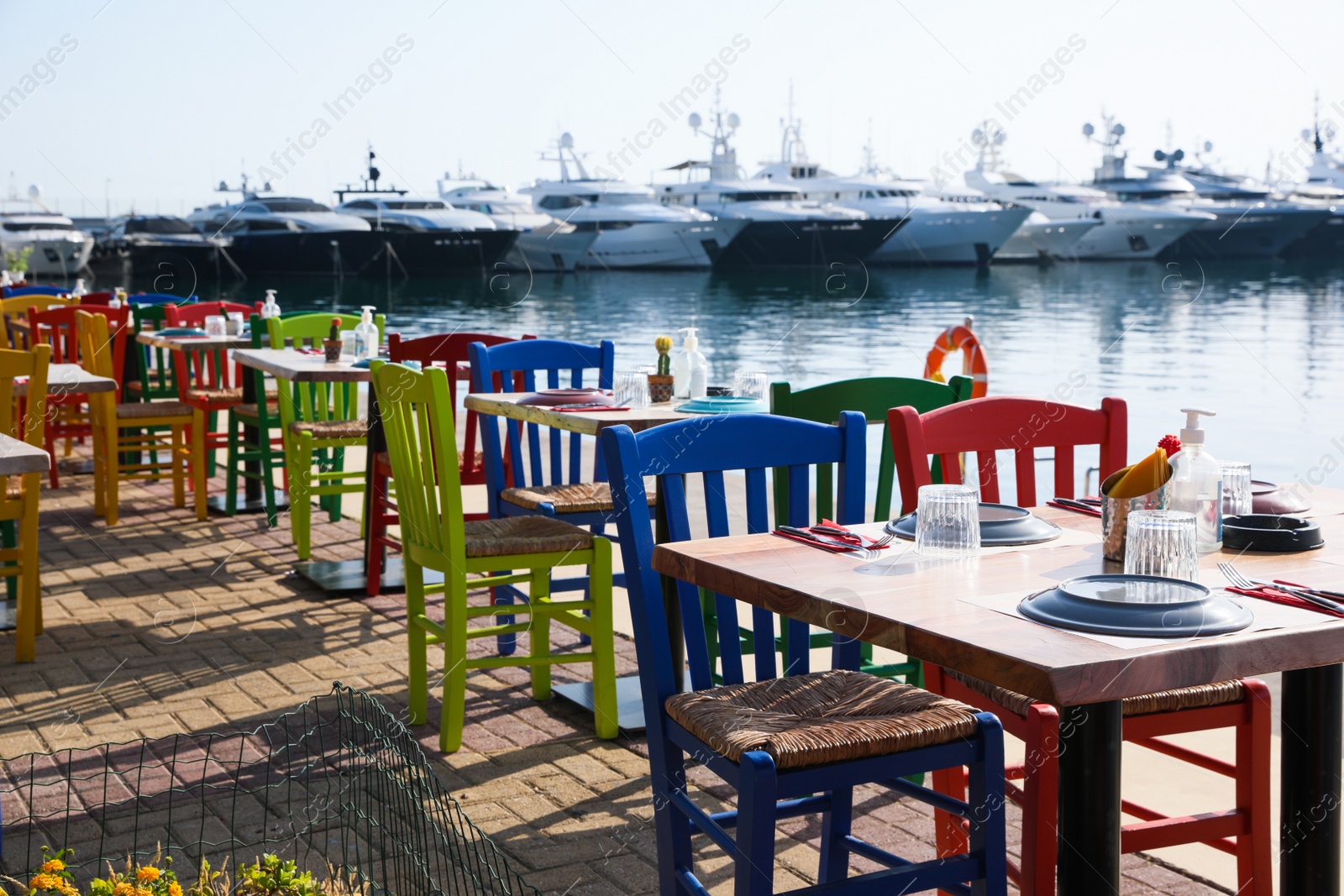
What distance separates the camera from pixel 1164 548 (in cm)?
169

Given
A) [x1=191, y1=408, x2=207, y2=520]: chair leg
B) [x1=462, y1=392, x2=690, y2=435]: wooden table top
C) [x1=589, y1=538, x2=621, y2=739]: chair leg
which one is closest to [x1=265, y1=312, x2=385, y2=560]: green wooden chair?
[x1=191, y1=408, x2=207, y2=520]: chair leg

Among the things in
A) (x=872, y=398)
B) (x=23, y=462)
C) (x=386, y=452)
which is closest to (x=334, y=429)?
(x=386, y=452)

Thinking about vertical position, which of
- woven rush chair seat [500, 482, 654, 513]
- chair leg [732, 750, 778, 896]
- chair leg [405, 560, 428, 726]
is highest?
woven rush chair seat [500, 482, 654, 513]

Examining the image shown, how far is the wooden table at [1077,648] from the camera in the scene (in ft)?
4.59

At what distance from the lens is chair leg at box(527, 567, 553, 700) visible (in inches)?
135

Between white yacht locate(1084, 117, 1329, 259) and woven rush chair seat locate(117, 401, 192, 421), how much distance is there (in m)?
52.6

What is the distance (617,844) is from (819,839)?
0.39 metres

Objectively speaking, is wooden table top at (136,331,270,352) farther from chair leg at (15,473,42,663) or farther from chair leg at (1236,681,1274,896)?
chair leg at (1236,681,1274,896)

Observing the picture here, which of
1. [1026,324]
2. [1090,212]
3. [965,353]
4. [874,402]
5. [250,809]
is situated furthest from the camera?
[1090,212]

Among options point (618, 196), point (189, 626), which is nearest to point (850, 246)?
point (618, 196)

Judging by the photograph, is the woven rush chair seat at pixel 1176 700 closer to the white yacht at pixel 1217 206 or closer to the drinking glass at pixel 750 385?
the drinking glass at pixel 750 385

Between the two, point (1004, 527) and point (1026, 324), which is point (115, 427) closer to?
point (1004, 527)

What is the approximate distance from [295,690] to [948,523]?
88.6 inches

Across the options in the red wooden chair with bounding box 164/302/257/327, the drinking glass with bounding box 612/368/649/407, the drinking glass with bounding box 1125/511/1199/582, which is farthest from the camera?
the red wooden chair with bounding box 164/302/257/327
